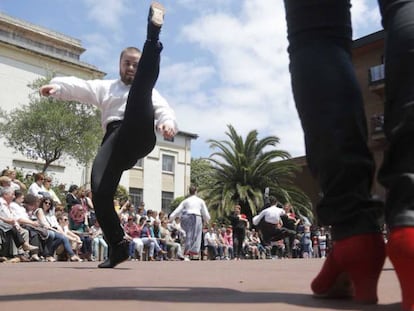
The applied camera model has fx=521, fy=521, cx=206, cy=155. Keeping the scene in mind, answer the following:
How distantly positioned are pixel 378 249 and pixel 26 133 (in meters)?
26.2

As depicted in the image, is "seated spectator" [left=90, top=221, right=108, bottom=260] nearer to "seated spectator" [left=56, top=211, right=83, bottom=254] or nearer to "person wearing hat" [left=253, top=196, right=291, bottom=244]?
"seated spectator" [left=56, top=211, right=83, bottom=254]

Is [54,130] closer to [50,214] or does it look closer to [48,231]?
[50,214]

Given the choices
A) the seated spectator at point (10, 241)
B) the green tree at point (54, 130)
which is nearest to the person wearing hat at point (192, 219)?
the seated spectator at point (10, 241)

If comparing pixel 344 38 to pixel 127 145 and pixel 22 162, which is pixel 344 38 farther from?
pixel 22 162

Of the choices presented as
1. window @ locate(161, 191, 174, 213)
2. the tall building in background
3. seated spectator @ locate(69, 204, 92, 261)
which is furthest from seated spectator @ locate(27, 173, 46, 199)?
window @ locate(161, 191, 174, 213)

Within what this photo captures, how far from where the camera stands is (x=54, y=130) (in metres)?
25.3

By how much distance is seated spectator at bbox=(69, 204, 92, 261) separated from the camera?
10.4 m

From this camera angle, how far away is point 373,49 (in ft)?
94.1

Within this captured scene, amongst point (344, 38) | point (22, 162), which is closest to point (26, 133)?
point (22, 162)

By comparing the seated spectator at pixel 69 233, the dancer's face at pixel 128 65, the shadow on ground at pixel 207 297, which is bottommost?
the shadow on ground at pixel 207 297

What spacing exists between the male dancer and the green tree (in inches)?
871

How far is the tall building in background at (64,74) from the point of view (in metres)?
30.2

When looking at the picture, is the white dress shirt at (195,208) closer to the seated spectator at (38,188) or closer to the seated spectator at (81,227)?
the seated spectator at (81,227)

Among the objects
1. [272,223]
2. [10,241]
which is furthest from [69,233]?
[272,223]
